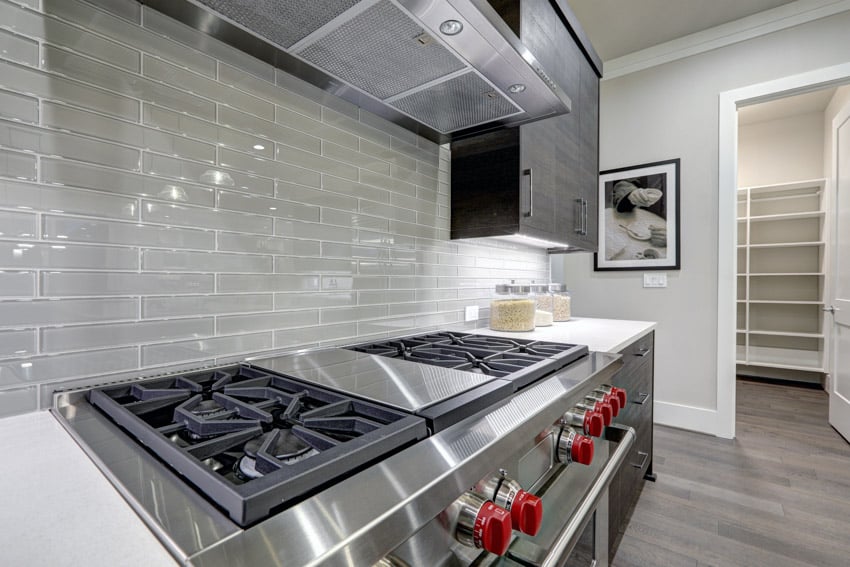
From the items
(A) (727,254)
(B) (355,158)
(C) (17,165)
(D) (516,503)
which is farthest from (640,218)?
(C) (17,165)

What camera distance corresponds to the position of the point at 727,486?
7.20 ft

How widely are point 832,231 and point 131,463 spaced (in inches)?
170

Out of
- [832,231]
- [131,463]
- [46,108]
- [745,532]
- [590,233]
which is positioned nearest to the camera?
[131,463]

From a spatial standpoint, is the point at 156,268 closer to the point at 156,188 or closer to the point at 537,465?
the point at 156,188

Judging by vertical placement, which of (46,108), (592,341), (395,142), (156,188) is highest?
(395,142)

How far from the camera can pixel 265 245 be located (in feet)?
3.56

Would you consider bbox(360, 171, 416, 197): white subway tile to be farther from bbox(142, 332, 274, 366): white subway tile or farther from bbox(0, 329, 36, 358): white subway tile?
bbox(0, 329, 36, 358): white subway tile

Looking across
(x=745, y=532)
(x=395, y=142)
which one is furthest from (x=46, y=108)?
(x=745, y=532)

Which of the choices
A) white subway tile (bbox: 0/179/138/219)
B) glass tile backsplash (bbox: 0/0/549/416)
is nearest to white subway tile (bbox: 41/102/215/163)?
glass tile backsplash (bbox: 0/0/549/416)

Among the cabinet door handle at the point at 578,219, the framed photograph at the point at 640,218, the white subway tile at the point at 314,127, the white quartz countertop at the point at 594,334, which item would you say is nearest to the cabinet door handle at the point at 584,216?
the cabinet door handle at the point at 578,219

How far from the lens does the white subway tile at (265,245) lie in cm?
101

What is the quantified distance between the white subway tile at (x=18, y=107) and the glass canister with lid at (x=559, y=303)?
2.17 metres

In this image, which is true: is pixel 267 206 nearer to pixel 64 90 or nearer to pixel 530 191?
pixel 64 90

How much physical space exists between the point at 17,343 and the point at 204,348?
0.32 m
